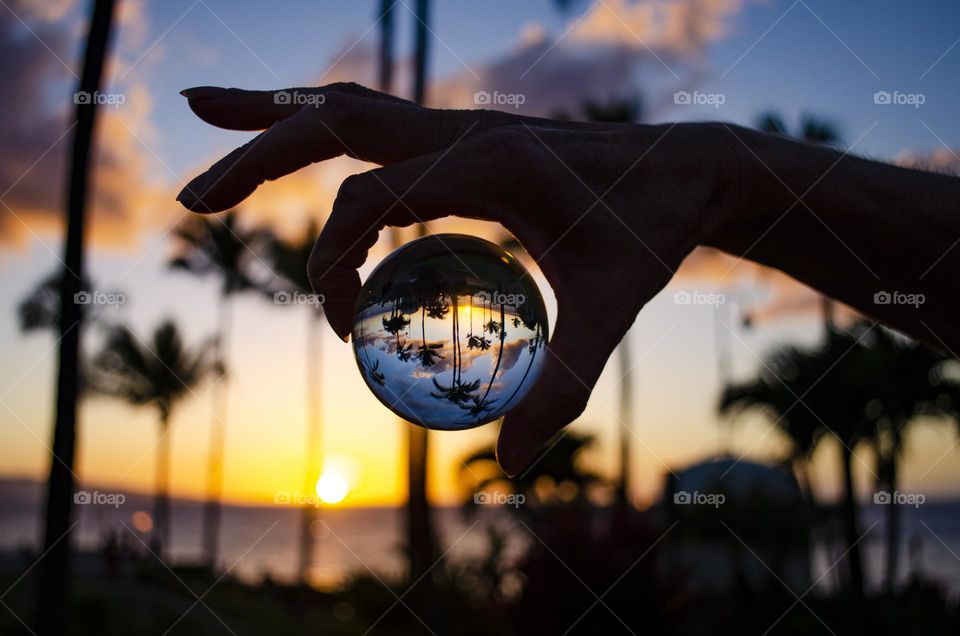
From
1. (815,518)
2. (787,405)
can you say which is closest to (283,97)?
(787,405)

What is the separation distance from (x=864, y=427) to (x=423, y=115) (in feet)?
64.8

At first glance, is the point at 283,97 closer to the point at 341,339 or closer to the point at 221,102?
the point at 221,102

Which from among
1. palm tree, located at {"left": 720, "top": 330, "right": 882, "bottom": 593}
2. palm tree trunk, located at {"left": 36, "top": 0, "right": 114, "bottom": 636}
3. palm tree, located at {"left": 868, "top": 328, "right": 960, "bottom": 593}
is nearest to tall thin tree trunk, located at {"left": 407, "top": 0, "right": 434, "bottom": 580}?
palm tree trunk, located at {"left": 36, "top": 0, "right": 114, "bottom": 636}

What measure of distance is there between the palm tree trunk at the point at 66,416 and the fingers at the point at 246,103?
8.73 m

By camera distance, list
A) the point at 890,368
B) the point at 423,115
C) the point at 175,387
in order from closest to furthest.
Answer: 1. the point at 423,115
2. the point at 890,368
3. the point at 175,387

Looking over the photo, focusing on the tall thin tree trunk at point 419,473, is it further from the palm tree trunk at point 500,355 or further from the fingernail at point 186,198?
the palm tree trunk at point 500,355

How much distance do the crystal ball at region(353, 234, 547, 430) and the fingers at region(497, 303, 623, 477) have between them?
0.05m

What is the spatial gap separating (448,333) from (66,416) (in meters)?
9.75

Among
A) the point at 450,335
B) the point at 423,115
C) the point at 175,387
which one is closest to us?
the point at 450,335

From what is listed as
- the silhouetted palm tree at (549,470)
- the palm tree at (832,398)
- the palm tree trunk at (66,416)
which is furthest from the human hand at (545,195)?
the silhouetted palm tree at (549,470)

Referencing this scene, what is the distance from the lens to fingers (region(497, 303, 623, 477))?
6.87 feet

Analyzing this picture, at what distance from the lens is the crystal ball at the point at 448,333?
2.00 meters

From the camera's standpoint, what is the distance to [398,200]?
1.99 metres

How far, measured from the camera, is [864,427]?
19.5 metres
